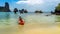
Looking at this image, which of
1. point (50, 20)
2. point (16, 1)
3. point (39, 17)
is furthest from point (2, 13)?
point (50, 20)

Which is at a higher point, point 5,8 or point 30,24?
point 5,8

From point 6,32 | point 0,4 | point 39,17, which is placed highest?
point 0,4

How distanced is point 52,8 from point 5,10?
0.80 m

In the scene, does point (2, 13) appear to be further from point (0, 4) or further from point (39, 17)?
point (39, 17)

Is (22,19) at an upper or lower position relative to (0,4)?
lower

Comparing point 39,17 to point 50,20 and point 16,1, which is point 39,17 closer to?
point 50,20

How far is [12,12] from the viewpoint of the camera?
3.26 metres

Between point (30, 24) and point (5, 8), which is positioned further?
point (30, 24)

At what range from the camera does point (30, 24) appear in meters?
3.43

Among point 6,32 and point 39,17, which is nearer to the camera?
point 6,32

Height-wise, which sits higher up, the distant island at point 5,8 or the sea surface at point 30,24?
the distant island at point 5,8

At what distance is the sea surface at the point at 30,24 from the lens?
10.6 ft

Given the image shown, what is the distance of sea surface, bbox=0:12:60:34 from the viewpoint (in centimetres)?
323

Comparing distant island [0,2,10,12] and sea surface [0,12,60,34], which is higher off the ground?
distant island [0,2,10,12]
